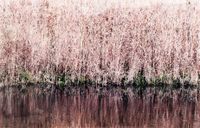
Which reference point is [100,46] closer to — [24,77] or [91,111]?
[24,77]

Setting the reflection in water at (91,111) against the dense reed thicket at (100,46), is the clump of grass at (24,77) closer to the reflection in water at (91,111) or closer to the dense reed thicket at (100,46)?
the dense reed thicket at (100,46)

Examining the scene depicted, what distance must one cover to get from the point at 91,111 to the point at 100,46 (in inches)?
76.2

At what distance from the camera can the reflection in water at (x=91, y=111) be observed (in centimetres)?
856

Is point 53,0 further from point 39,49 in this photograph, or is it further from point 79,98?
point 79,98

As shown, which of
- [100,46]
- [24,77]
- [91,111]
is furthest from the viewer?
[100,46]

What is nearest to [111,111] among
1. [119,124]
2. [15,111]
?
[119,124]

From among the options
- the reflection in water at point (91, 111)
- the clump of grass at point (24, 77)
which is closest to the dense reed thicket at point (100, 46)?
the clump of grass at point (24, 77)

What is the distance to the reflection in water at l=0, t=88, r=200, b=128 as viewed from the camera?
8562 millimetres

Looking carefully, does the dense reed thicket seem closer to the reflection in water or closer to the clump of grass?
the clump of grass

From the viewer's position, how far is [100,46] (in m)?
10.8

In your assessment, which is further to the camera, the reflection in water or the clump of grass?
the clump of grass

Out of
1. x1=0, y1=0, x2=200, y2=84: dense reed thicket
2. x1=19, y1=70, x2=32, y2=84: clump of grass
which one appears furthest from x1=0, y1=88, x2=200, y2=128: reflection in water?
x1=0, y1=0, x2=200, y2=84: dense reed thicket

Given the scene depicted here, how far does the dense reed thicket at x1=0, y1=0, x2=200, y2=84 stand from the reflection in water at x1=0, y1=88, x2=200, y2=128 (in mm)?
576

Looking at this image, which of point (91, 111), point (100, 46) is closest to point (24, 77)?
point (100, 46)
